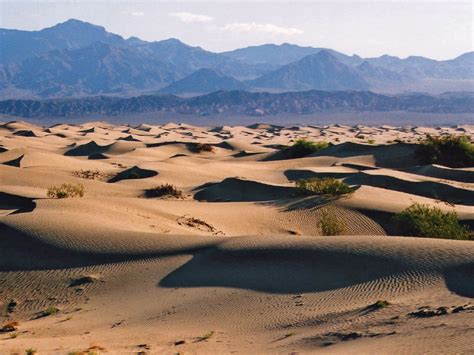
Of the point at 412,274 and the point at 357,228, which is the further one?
the point at 357,228

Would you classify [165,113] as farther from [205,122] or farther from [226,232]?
[226,232]

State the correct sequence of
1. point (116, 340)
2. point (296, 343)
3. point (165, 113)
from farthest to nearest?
1. point (165, 113)
2. point (116, 340)
3. point (296, 343)

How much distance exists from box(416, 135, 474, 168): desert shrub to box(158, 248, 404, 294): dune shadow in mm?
25984

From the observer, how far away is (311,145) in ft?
147

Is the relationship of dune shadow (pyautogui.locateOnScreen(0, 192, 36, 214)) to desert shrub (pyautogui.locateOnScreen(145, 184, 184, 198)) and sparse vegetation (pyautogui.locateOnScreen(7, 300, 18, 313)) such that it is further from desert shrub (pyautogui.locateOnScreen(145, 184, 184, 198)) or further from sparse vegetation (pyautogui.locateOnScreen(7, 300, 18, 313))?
sparse vegetation (pyautogui.locateOnScreen(7, 300, 18, 313))

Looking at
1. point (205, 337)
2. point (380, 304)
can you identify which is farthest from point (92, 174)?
point (380, 304)

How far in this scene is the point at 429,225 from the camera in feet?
55.3

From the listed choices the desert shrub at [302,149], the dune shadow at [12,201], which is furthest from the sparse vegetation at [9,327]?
the desert shrub at [302,149]

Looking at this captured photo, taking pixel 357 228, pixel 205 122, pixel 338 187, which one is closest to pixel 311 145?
pixel 338 187

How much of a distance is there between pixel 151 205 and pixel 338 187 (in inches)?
249

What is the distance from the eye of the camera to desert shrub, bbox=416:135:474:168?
36.2m

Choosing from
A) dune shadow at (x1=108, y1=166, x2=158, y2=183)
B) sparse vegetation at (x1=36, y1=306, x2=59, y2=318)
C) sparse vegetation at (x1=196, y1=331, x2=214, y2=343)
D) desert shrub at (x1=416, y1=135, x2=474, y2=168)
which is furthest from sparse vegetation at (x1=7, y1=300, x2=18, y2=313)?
desert shrub at (x1=416, y1=135, x2=474, y2=168)

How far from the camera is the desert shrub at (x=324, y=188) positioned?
21814 mm

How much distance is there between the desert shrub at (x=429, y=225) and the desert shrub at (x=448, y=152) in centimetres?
1897
